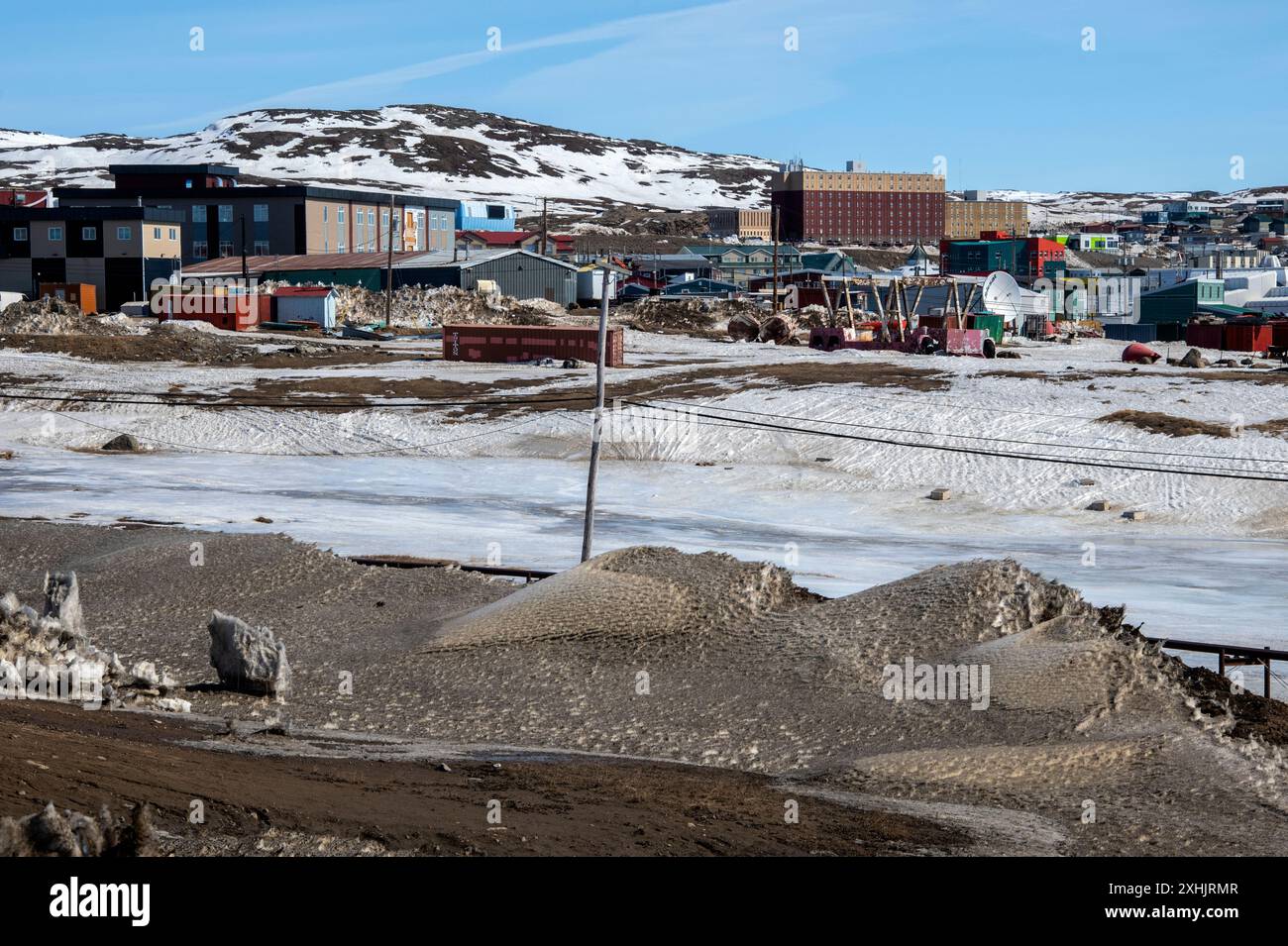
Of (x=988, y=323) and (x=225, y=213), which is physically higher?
(x=225, y=213)

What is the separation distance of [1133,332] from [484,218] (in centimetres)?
9457

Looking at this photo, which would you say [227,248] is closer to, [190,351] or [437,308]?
[437,308]

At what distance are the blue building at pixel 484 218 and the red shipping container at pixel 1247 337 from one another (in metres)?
95.7

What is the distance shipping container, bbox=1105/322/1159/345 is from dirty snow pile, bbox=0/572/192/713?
80.6 meters

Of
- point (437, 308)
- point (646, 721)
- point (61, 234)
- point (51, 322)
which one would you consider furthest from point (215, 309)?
point (646, 721)

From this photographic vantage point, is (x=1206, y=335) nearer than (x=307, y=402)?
No

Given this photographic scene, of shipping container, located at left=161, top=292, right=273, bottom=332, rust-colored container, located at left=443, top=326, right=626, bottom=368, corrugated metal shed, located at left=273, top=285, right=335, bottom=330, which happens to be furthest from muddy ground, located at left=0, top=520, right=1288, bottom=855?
corrugated metal shed, located at left=273, top=285, right=335, bottom=330

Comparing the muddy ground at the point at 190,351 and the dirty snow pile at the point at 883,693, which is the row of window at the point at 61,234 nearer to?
the muddy ground at the point at 190,351

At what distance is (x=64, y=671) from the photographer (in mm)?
16719

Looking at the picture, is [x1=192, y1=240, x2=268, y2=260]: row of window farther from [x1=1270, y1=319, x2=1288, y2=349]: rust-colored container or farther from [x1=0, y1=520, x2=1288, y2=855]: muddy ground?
[x1=0, y1=520, x2=1288, y2=855]: muddy ground

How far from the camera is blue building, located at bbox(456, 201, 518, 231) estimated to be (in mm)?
161250

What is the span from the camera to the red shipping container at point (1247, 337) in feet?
250
